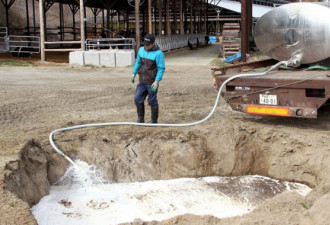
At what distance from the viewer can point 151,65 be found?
730 cm

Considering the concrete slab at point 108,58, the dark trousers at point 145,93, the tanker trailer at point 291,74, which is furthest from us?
the concrete slab at point 108,58

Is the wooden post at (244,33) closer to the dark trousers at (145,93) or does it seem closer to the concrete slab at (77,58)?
the concrete slab at (77,58)

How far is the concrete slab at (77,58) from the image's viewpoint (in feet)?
Answer: 60.4

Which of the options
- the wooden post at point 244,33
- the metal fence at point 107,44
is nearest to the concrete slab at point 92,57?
the metal fence at point 107,44

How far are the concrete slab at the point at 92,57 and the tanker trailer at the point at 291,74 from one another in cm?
1108

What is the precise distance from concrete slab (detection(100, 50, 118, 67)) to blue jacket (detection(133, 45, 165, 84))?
10.7 metres

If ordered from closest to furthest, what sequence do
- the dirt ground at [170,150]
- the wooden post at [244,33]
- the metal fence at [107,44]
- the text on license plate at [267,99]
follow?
the dirt ground at [170,150] → the text on license plate at [267,99] → the wooden post at [244,33] → the metal fence at [107,44]

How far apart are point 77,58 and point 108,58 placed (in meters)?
1.53

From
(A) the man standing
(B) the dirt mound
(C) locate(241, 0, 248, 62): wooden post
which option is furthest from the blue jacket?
(C) locate(241, 0, 248, 62): wooden post

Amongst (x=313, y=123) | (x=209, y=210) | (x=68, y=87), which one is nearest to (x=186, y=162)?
(x=209, y=210)

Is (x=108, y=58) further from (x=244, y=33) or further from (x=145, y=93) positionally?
(x=145, y=93)

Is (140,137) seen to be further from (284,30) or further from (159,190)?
(284,30)

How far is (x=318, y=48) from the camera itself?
284 inches

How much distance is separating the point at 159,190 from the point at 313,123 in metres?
3.26
